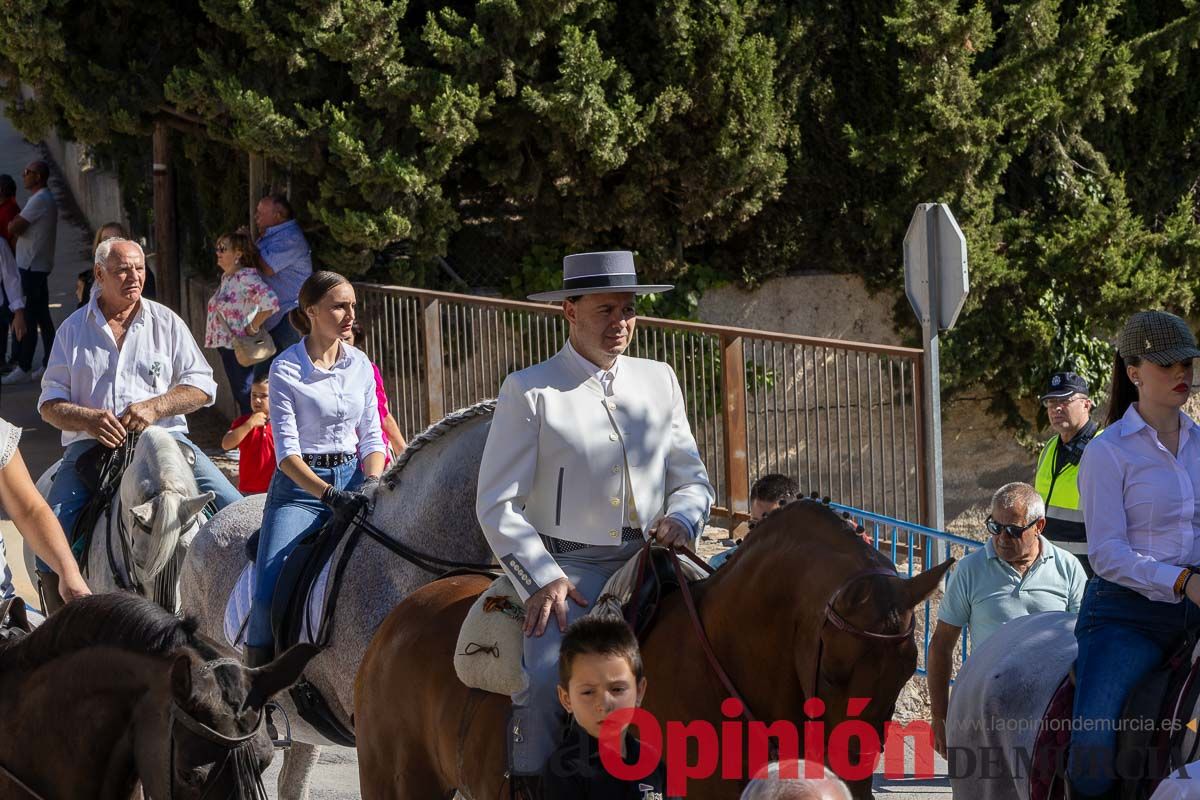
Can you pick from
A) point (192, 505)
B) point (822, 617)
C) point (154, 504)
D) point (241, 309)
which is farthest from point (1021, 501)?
point (241, 309)

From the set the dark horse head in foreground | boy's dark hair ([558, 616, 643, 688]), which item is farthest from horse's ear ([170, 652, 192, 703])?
boy's dark hair ([558, 616, 643, 688])

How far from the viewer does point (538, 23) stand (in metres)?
12.7

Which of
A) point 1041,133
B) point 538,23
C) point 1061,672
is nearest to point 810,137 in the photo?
point 1041,133

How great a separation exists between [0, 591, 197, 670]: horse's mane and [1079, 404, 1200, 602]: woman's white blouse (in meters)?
2.87

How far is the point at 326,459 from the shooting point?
694 centimetres

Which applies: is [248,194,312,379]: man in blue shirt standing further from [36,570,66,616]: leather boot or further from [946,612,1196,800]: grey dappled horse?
[946,612,1196,800]: grey dappled horse

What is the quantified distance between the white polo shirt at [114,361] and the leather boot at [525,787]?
3.97 metres

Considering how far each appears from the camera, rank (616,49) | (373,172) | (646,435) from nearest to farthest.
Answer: (646,435) → (373,172) → (616,49)

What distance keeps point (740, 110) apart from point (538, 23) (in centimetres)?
214

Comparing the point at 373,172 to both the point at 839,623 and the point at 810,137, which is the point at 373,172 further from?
the point at 839,623

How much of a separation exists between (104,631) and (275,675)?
1.77 ft

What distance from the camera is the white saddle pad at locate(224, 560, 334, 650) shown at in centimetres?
650

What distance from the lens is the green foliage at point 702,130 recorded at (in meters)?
12.6

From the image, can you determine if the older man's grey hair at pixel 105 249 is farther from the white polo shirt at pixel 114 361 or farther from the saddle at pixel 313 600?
the saddle at pixel 313 600
